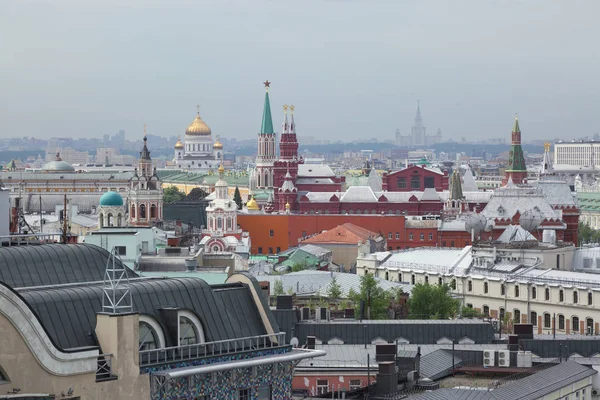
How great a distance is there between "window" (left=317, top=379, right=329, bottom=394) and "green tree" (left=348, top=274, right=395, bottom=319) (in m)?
19.3

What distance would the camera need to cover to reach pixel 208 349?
23.3 meters

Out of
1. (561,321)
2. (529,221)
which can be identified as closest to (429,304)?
(561,321)

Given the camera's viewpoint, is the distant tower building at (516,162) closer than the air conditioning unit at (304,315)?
No

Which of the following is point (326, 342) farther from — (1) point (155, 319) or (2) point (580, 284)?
(2) point (580, 284)

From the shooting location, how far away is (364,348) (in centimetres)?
4069

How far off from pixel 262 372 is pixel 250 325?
3.44 feet

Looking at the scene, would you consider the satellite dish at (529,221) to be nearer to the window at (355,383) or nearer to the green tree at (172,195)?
the window at (355,383)

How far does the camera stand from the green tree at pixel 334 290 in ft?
219

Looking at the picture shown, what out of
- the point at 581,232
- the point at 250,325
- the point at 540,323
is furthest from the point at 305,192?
the point at 250,325

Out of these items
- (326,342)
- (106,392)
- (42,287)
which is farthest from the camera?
(326,342)

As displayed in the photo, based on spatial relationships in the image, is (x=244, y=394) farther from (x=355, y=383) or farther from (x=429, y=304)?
(x=429, y=304)

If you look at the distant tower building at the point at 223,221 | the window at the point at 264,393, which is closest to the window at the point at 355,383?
the window at the point at 264,393

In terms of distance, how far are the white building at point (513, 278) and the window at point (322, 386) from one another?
29.2 meters

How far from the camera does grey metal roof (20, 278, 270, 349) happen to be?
21484 mm
